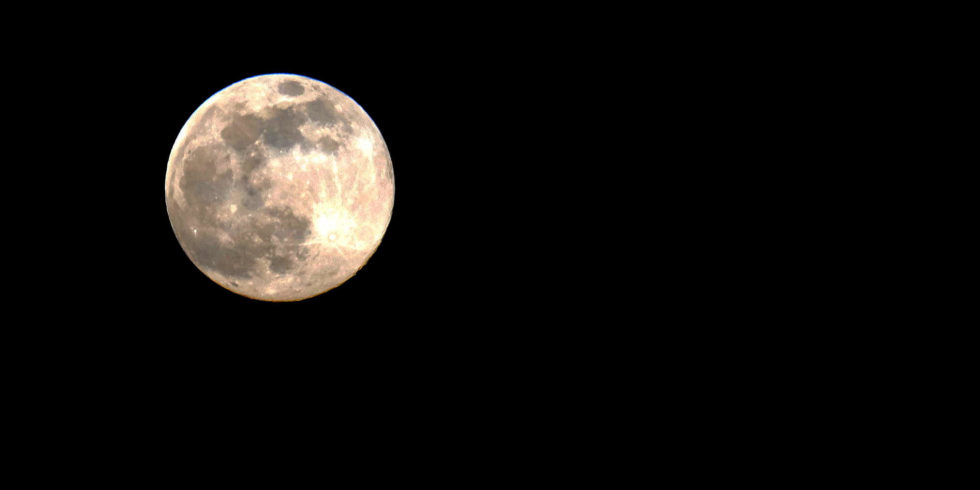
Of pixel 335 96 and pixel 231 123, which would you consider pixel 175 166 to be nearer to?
pixel 231 123

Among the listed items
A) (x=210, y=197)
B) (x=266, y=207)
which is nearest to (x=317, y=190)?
(x=266, y=207)

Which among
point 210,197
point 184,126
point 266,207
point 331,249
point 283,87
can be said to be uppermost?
point 184,126

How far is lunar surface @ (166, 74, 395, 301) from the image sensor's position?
4449mm

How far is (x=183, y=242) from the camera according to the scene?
4.97 meters

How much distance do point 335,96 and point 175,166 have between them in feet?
4.34

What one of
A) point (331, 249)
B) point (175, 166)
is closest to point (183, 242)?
point (175, 166)

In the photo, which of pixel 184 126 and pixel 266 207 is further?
pixel 184 126

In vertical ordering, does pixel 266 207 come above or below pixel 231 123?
below

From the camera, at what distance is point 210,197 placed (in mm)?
4512

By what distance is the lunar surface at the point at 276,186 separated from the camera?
175 inches

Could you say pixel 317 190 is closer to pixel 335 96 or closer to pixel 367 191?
pixel 367 191

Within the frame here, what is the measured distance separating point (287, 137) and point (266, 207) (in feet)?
1.71

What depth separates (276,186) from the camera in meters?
4.43

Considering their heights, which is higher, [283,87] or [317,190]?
[283,87]
